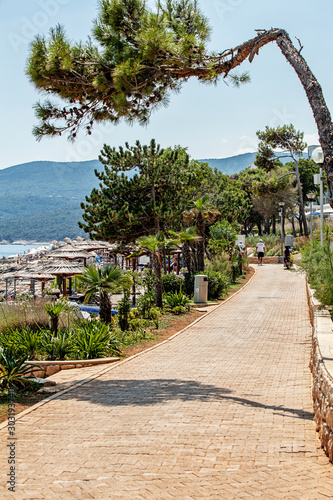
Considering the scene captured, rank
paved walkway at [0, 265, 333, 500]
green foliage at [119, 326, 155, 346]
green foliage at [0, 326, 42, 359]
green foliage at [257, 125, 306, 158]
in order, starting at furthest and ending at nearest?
green foliage at [257, 125, 306, 158]
green foliage at [119, 326, 155, 346]
green foliage at [0, 326, 42, 359]
paved walkway at [0, 265, 333, 500]

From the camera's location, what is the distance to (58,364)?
8867 mm

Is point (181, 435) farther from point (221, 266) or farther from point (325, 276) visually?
point (221, 266)

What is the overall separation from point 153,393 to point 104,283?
5.23 metres

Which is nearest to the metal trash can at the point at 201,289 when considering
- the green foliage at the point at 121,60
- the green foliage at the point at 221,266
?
the green foliage at the point at 221,266

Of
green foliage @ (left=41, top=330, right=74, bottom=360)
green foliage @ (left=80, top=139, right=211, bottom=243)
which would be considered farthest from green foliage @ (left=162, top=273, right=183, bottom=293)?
green foliage @ (left=41, top=330, right=74, bottom=360)

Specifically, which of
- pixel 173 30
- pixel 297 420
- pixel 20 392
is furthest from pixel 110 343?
pixel 173 30

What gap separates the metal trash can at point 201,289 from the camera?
58.0ft

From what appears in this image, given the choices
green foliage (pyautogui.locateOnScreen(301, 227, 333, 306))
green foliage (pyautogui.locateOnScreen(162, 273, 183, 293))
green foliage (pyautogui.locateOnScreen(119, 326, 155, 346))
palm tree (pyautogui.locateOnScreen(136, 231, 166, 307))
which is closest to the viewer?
green foliage (pyautogui.locateOnScreen(301, 227, 333, 306))

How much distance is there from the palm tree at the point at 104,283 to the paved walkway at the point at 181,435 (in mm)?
2549

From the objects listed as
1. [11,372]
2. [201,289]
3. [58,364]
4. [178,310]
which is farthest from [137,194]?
[11,372]

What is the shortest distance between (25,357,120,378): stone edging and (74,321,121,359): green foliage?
0.27 metres

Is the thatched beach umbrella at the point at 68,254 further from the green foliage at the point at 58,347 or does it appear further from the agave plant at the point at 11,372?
the agave plant at the point at 11,372

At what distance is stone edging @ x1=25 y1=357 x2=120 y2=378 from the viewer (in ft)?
27.5

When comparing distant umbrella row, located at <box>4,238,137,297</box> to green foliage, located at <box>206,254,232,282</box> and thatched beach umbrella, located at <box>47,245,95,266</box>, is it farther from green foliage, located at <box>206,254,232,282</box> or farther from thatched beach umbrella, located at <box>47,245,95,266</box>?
green foliage, located at <box>206,254,232,282</box>
